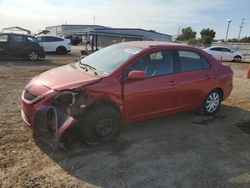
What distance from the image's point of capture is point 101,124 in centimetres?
495

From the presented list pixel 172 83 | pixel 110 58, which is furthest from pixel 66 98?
pixel 172 83

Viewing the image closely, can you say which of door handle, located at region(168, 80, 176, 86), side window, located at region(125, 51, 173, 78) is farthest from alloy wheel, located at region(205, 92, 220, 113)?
side window, located at region(125, 51, 173, 78)

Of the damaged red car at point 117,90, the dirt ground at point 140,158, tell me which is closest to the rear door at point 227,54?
the damaged red car at point 117,90

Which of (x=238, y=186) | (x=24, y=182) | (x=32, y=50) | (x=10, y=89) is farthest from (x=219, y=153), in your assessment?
(x=32, y=50)

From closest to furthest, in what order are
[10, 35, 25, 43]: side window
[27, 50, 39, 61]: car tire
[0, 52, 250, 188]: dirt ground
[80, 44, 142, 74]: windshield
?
1. [0, 52, 250, 188]: dirt ground
2. [80, 44, 142, 74]: windshield
3. [10, 35, 25, 43]: side window
4. [27, 50, 39, 61]: car tire

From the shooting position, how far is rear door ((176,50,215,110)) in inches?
241

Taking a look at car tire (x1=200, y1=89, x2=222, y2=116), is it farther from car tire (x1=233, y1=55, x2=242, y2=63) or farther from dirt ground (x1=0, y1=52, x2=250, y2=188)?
car tire (x1=233, y1=55, x2=242, y2=63)

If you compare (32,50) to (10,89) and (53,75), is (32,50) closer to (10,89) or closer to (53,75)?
(10,89)

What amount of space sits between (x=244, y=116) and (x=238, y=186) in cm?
354

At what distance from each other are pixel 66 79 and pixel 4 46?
1303cm

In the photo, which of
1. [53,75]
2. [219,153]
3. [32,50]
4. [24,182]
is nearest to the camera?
[24,182]

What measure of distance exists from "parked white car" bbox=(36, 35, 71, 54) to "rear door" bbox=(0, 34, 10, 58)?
7137mm

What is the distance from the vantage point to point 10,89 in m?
8.91

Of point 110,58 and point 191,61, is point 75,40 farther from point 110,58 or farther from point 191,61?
point 110,58
